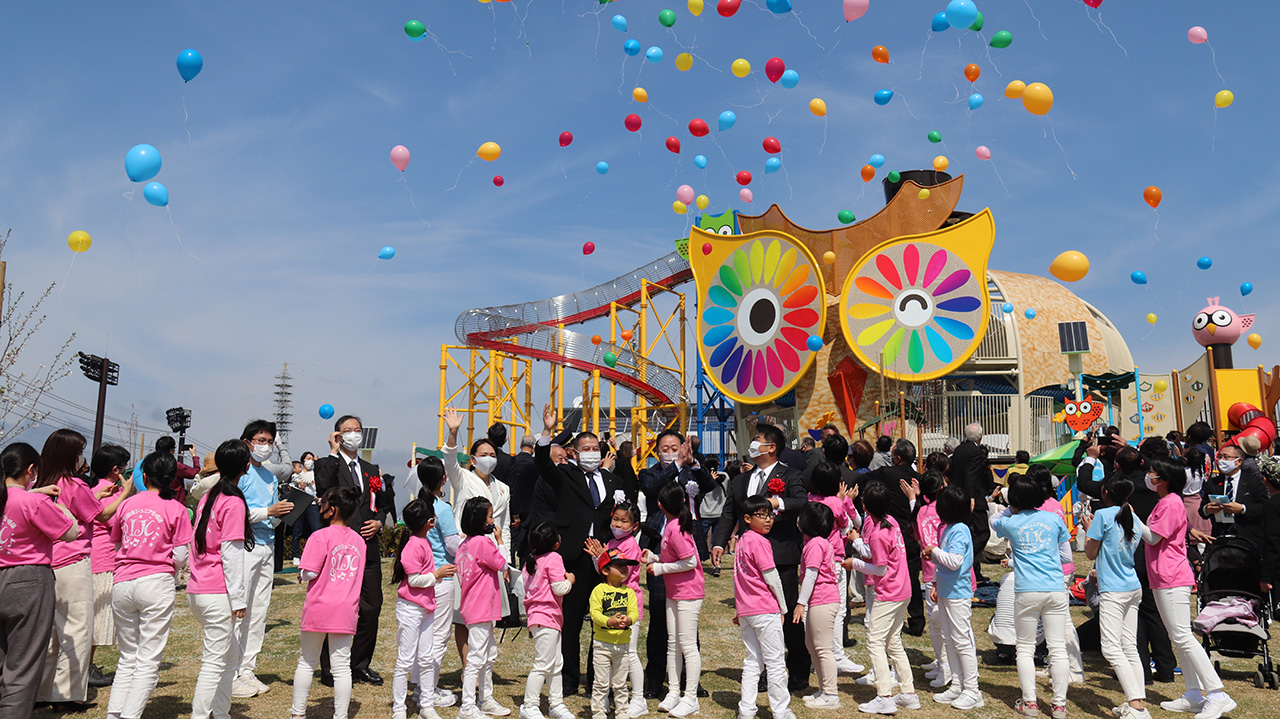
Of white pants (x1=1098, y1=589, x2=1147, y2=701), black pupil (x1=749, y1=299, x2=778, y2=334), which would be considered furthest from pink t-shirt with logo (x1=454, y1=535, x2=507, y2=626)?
black pupil (x1=749, y1=299, x2=778, y2=334)

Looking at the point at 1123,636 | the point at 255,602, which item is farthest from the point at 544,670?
the point at 1123,636

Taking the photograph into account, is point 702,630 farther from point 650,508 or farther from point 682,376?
point 682,376

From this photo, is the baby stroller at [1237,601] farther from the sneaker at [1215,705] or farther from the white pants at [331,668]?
the white pants at [331,668]

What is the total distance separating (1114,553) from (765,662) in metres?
2.30

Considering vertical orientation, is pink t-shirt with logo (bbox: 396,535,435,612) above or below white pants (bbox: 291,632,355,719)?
above

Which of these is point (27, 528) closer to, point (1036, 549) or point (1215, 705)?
point (1036, 549)

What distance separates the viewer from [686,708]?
5254 mm

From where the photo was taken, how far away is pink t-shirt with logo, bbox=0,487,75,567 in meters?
4.29

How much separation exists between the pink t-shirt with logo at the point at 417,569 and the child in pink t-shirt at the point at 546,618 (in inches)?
23.1

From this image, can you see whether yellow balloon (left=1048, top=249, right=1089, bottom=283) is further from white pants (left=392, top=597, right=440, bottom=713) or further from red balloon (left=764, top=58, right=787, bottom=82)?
white pants (left=392, top=597, right=440, bottom=713)

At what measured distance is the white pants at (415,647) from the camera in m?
5.07

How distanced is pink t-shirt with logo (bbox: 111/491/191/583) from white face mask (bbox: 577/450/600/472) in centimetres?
245

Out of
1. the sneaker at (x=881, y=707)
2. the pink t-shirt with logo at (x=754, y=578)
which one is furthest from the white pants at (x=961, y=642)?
the pink t-shirt with logo at (x=754, y=578)

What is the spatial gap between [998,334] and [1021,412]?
2.26m
